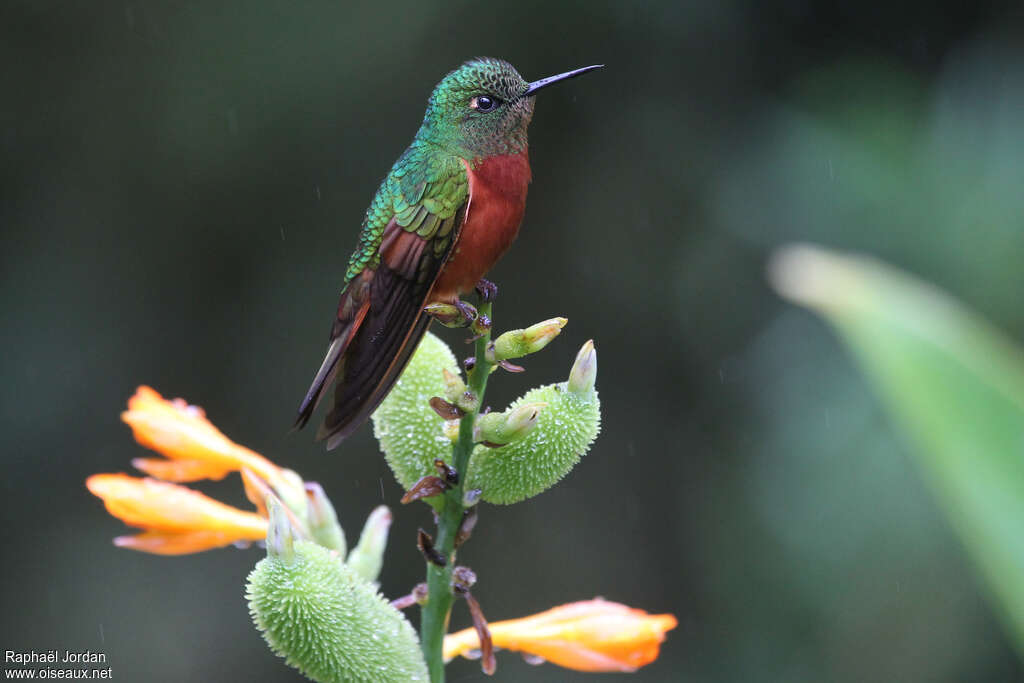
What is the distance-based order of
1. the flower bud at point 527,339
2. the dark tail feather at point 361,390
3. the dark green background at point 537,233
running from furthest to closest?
1. the dark green background at point 537,233
2. the dark tail feather at point 361,390
3. the flower bud at point 527,339

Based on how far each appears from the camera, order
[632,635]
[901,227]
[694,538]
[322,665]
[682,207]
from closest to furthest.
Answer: [322,665], [632,635], [901,227], [694,538], [682,207]

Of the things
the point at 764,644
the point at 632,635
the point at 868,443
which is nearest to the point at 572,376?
the point at 632,635

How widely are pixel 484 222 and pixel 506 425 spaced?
25cm

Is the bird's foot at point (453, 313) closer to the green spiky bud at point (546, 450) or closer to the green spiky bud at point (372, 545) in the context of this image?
the green spiky bud at point (546, 450)

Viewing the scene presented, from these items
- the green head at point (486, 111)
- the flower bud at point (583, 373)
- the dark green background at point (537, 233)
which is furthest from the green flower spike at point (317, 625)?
the dark green background at point (537, 233)

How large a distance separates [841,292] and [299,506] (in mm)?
565

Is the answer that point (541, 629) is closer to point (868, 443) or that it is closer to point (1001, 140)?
point (868, 443)

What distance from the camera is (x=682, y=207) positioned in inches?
112

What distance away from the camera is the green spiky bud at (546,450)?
0.80m

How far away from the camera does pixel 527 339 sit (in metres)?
0.75

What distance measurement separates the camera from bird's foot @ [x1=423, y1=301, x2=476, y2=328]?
83cm

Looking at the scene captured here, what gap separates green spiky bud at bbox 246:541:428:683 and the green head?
40 cm

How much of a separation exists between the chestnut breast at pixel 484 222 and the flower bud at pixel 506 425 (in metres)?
0.18

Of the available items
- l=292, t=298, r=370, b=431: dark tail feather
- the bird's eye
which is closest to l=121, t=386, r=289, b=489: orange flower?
l=292, t=298, r=370, b=431: dark tail feather
